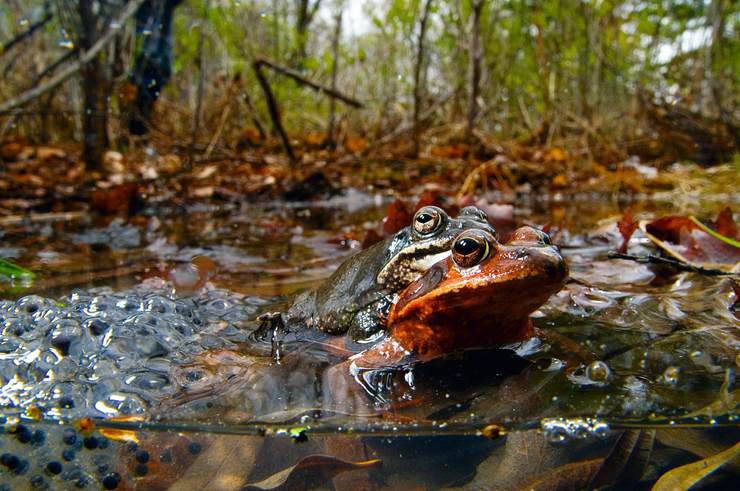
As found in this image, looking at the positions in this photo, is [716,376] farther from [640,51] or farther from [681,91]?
[640,51]

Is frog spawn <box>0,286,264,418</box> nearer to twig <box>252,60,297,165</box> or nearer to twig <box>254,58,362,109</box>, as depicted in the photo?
twig <box>254,58,362,109</box>

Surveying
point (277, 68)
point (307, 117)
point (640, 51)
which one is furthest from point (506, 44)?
point (277, 68)

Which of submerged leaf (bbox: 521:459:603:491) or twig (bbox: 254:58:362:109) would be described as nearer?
submerged leaf (bbox: 521:459:603:491)

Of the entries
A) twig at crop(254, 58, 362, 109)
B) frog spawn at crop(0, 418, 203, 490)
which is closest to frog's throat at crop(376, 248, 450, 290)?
frog spawn at crop(0, 418, 203, 490)

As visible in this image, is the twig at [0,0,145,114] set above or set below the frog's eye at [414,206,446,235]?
above

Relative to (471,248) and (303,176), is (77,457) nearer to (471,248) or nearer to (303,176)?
(471,248)

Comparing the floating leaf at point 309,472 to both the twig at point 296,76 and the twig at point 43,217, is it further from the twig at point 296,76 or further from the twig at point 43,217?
the twig at point 296,76
